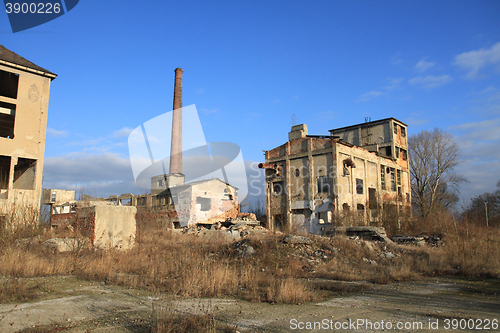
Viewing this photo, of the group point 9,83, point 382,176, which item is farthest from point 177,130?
point 382,176

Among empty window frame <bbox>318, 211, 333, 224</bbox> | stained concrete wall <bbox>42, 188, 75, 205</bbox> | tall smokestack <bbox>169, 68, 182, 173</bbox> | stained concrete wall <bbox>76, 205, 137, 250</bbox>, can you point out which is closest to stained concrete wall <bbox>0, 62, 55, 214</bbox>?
stained concrete wall <bbox>76, 205, 137, 250</bbox>

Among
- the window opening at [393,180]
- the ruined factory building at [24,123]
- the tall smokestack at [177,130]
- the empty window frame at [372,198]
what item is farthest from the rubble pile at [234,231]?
the window opening at [393,180]

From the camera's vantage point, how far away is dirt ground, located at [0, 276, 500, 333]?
180 inches

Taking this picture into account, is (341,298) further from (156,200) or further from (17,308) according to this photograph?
(156,200)

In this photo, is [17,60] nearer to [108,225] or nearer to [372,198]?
[108,225]

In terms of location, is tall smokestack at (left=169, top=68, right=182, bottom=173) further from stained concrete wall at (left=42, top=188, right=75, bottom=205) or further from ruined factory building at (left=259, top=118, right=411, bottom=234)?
stained concrete wall at (left=42, top=188, right=75, bottom=205)

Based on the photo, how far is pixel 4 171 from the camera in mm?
18453

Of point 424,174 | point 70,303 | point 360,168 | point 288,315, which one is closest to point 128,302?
point 70,303

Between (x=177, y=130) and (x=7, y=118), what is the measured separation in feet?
59.3

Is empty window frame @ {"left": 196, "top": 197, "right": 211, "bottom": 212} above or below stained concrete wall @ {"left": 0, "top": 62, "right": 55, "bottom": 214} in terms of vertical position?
below

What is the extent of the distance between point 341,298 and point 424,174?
39410 millimetres

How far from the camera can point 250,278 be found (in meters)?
8.20

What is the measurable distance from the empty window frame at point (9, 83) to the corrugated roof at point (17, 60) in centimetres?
94

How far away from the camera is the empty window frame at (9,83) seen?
→ 18891mm
